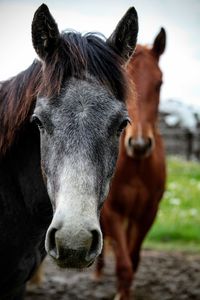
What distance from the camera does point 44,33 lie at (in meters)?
3.46

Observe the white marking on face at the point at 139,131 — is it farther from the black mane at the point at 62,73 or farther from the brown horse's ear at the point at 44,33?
the brown horse's ear at the point at 44,33

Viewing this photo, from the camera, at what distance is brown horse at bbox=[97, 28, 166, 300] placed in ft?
19.1

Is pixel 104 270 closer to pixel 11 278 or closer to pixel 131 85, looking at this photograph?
pixel 11 278

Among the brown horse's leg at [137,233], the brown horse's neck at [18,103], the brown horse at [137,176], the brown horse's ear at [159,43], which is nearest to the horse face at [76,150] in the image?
the brown horse's neck at [18,103]

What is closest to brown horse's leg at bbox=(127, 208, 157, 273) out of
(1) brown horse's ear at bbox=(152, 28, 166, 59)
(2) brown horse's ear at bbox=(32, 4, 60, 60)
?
(1) brown horse's ear at bbox=(152, 28, 166, 59)

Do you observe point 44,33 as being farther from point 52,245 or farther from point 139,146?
point 139,146

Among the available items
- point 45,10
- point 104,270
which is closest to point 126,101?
point 45,10

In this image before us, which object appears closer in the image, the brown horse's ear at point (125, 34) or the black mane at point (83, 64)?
the black mane at point (83, 64)

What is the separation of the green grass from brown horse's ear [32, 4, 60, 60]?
5942 mm

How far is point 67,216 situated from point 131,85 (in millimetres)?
1197

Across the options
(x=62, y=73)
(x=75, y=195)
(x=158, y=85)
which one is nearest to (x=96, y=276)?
(x=158, y=85)

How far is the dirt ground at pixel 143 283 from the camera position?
647cm

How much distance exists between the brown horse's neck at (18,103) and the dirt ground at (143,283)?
119 inches

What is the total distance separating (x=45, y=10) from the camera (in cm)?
339
